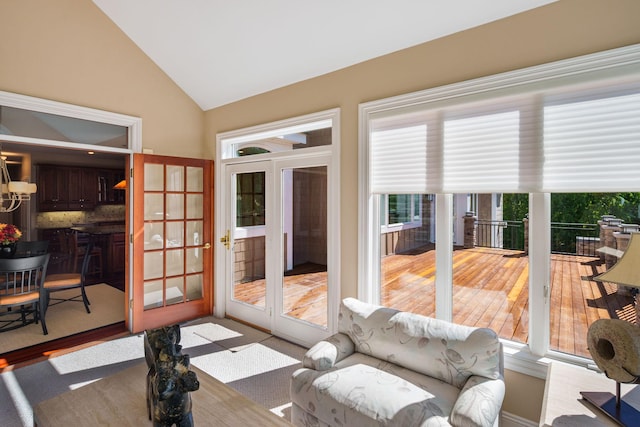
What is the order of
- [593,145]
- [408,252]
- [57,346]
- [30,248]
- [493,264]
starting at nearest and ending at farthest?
1. [593,145]
2. [493,264]
3. [408,252]
4. [57,346]
5. [30,248]

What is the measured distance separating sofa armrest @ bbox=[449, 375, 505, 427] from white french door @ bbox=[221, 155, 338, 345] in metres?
1.52

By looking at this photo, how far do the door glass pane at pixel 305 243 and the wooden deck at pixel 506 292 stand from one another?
74 centimetres

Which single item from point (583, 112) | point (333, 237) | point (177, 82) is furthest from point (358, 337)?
point (177, 82)

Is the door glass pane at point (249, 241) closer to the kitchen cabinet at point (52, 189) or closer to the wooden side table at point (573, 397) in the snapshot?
the wooden side table at point (573, 397)

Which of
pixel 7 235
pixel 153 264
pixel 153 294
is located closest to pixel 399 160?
pixel 153 264

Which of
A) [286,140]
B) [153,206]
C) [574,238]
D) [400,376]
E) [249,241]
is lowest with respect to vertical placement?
[400,376]

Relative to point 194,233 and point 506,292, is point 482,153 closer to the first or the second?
point 506,292

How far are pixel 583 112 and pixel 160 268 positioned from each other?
4.26 metres

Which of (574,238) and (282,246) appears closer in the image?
(574,238)

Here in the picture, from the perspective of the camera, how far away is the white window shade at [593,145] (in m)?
1.86

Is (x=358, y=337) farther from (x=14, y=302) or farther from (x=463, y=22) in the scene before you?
(x=14, y=302)

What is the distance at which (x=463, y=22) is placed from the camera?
2322 millimetres

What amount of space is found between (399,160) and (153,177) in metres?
2.87

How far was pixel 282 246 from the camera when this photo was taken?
12.2 feet
